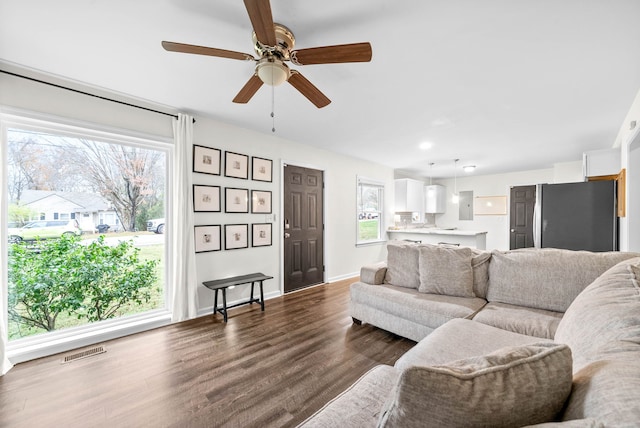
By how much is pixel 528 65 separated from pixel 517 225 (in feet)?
19.0

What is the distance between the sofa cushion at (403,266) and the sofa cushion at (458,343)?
97 cm

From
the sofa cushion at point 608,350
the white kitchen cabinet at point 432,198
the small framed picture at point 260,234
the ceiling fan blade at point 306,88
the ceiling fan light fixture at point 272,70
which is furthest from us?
the white kitchen cabinet at point 432,198

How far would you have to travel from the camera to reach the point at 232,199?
3562 mm

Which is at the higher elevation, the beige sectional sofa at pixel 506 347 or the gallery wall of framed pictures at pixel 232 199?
the gallery wall of framed pictures at pixel 232 199

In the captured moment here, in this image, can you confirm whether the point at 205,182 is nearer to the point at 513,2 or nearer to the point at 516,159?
the point at 513,2

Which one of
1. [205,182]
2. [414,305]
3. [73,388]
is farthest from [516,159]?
[73,388]

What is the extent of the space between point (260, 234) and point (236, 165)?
1.04 m

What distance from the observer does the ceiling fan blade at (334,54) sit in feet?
5.01

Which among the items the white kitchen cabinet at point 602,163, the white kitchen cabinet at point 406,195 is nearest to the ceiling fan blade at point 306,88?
the white kitchen cabinet at point 602,163

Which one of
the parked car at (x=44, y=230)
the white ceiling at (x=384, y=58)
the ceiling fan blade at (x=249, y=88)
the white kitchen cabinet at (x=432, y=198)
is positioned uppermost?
the white ceiling at (x=384, y=58)

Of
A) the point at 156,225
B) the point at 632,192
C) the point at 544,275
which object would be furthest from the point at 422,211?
the point at 156,225

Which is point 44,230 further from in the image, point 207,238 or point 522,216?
point 522,216

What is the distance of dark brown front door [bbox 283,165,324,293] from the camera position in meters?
4.25

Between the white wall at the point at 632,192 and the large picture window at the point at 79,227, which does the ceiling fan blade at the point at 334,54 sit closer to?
the large picture window at the point at 79,227
